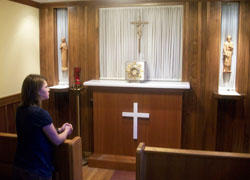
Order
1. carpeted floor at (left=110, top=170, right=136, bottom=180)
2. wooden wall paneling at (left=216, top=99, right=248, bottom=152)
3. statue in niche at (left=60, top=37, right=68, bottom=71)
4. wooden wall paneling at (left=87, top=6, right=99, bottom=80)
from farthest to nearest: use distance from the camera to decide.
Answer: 1. statue in niche at (left=60, top=37, right=68, bottom=71)
2. wooden wall paneling at (left=87, top=6, right=99, bottom=80)
3. wooden wall paneling at (left=216, top=99, right=248, bottom=152)
4. carpeted floor at (left=110, top=170, right=136, bottom=180)

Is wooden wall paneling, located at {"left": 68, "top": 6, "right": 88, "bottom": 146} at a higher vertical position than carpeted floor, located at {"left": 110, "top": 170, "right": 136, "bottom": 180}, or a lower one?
higher

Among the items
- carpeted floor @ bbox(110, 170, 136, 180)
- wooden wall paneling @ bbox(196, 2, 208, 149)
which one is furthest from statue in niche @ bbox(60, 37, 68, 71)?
wooden wall paneling @ bbox(196, 2, 208, 149)

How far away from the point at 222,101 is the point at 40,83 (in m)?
2.64

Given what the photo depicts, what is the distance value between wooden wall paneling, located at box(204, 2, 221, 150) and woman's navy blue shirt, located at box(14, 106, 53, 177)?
8.08ft

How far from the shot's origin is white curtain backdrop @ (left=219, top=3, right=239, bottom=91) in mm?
3551

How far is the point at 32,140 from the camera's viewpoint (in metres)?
1.79

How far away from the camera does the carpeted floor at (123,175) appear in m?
3.36

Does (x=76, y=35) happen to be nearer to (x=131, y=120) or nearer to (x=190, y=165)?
(x=131, y=120)

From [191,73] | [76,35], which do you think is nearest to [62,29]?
[76,35]

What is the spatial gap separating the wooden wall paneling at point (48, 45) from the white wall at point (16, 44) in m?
0.07

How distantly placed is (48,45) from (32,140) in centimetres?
255

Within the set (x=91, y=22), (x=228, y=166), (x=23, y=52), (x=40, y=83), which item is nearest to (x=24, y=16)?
(x=23, y=52)

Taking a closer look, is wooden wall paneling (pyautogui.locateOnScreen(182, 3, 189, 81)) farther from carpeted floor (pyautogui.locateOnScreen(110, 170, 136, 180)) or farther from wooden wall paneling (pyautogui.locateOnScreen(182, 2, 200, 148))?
carpeted floor (pyautogui.locateOnScreen(110, 170, 136, 180))

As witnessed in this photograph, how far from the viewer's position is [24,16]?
12.2 ft
